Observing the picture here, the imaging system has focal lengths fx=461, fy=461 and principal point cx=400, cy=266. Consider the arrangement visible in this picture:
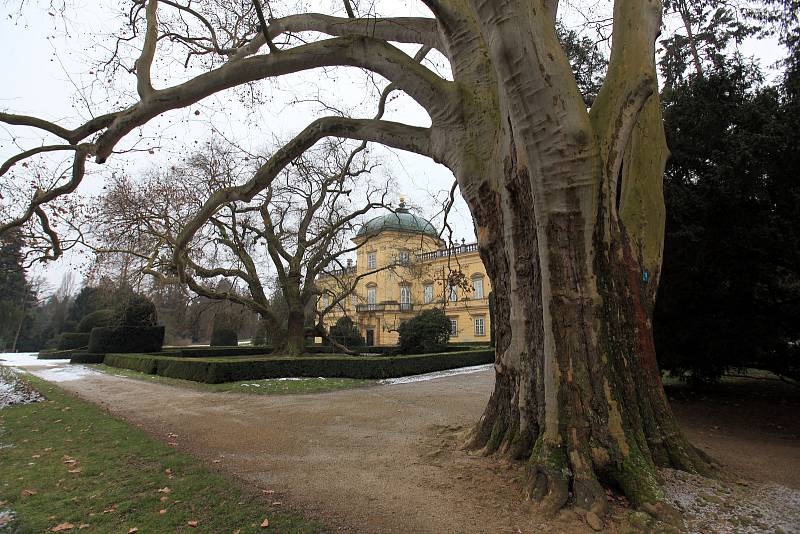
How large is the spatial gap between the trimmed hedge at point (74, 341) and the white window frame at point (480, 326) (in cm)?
2726

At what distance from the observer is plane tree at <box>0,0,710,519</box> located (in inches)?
150

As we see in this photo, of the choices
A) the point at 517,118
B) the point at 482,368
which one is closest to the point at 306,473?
the point at 517,118

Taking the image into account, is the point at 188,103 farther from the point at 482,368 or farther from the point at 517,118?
the point at 482,368

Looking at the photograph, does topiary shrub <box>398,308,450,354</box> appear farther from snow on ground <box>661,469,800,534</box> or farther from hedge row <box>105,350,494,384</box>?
snow on ground <box>661,469,800,534</box>

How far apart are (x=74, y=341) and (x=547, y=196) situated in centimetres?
3368

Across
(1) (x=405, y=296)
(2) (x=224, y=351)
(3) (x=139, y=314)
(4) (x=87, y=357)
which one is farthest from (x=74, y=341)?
(1) (x=405, y=296)

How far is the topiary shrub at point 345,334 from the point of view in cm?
2685

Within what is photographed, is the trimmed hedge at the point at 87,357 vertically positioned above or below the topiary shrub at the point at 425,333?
below

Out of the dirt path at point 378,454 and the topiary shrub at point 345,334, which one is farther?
the topiary shrub at point 345,334

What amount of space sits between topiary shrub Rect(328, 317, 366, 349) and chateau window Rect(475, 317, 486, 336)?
37.3 ft

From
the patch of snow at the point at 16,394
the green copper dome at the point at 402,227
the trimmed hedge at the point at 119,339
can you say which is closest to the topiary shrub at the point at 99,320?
the trimmed hedge at the point at 119,339

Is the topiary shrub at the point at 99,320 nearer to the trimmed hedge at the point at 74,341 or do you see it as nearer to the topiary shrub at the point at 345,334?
the trimmed hedge at the point at 74,341

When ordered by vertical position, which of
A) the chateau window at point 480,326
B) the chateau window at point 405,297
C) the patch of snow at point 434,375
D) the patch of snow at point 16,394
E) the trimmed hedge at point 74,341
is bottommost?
the patch of snow at point 16,394

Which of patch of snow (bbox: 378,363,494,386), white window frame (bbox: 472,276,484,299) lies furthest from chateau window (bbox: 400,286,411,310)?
patch of snow (bbox: 378,363,494,386)
